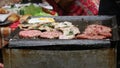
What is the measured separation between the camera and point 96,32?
2.62 m

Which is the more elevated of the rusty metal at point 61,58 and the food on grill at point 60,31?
the food on grill at point 60,31

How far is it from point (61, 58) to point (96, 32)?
45cm

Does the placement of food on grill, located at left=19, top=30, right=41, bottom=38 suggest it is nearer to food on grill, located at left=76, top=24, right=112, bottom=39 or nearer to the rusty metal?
the rusty metal

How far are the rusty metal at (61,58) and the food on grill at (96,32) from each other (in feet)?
0.59

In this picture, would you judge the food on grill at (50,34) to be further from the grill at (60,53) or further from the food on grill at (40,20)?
the food on grill at (40,20)

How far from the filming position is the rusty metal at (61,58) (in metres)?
2.33

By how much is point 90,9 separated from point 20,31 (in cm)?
145

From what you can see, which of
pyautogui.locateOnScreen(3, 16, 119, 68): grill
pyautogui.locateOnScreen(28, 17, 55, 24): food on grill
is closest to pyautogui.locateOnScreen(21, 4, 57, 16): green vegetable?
pyautogui.locateOnScreen(28, 17, 55, 24): food on grill

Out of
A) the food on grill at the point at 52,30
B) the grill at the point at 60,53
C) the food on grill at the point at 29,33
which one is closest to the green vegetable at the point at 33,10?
the food on grill at the point at 52,30

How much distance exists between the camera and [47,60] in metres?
2.36

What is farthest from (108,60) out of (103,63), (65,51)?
(65,51)

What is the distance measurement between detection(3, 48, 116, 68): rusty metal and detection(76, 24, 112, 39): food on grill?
18 cm

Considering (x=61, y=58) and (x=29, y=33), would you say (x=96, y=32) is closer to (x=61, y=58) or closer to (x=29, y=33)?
(x=61, y=58)

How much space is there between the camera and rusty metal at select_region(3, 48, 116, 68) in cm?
233
